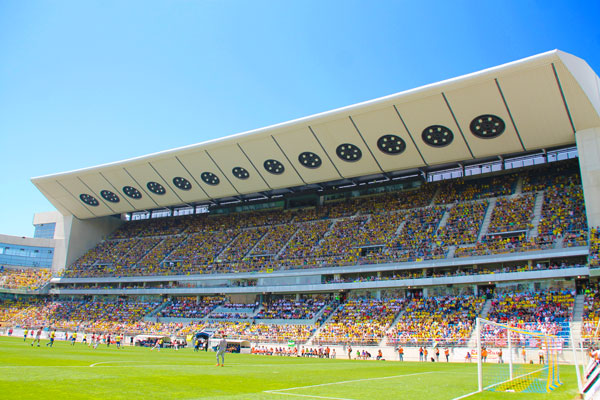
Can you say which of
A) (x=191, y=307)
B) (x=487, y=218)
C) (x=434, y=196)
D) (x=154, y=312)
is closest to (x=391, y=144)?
(x=434, y=196)

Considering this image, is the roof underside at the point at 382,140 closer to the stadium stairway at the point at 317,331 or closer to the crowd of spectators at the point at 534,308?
the crowd of spectators at the point at 534,308

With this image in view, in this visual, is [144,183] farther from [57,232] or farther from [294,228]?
[57,232]

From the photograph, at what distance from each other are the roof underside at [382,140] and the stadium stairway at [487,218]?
4964mm

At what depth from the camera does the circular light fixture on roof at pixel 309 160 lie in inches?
1896

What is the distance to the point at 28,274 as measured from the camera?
217 feet

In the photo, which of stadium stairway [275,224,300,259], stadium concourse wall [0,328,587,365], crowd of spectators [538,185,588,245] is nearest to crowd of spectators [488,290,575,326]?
stadium concourse wall [0,328,587,365]

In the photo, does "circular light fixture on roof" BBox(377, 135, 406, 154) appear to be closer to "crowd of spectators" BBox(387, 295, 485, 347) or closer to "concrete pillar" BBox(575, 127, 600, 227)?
"crowd of spectators" BBox(387, 295, 485, 347)

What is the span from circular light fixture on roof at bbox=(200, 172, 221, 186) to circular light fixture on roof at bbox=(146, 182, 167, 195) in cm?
629

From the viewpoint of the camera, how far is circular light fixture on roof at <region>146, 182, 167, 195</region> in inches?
2271

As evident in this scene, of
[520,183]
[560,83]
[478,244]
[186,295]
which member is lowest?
[186,295]

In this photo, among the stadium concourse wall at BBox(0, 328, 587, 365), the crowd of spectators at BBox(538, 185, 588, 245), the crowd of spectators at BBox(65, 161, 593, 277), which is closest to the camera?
the stadium concourse wall at BBox(0, 328, 587, 365)

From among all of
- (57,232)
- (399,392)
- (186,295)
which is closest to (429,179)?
(186,295)

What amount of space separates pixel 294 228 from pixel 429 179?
16311mm

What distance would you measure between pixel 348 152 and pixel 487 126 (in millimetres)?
12850
